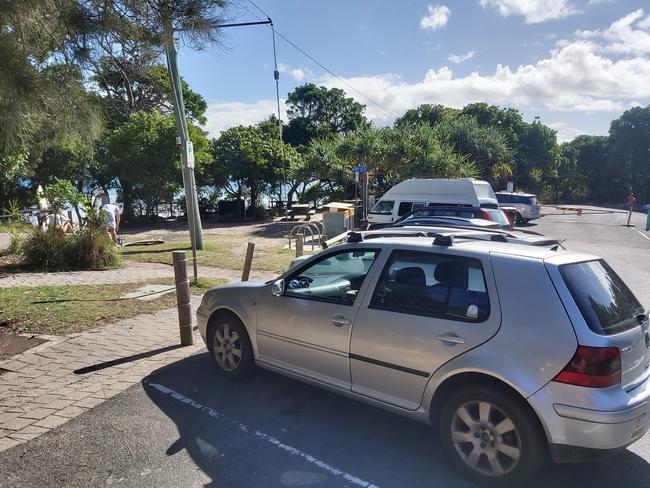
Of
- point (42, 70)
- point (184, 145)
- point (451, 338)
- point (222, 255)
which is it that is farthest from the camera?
point (222, 255)

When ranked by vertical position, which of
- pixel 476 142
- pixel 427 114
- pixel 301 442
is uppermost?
pixel 427 114

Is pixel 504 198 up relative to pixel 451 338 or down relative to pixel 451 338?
up

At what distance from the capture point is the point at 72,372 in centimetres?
493

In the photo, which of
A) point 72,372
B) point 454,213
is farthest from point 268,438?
point 454,213

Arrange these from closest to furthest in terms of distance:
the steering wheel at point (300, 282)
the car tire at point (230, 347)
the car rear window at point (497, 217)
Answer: the steering wheel at point (300, 282), the car tire at point (230, 347), the car rear window at point (497, 217)

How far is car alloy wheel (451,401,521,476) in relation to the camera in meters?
2.90

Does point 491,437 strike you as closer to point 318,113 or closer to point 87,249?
point 87,249

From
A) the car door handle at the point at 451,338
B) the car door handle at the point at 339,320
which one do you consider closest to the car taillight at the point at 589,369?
the car door handle at the point at 451,338

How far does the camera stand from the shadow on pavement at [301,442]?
3096 millimetres

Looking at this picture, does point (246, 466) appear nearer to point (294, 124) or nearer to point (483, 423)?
point (483, 423)

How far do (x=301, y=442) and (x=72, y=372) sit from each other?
2.83 m

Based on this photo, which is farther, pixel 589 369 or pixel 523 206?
pixel 523 206

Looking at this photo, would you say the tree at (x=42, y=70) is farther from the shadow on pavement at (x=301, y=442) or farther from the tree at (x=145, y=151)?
the tree at (x=145, y=151)

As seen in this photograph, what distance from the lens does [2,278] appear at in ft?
31.3
